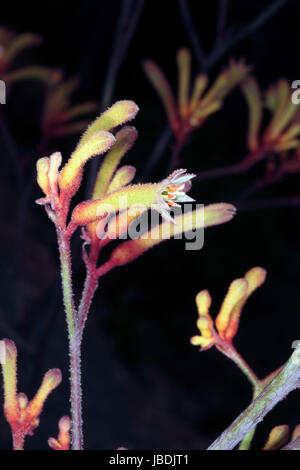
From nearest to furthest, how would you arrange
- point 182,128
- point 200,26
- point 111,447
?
point 182,128 < point 111,447 < point 200,26

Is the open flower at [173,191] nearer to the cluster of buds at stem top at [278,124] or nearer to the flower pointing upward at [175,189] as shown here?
the flower pointing upward at [175,189]

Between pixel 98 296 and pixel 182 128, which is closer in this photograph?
pixel 182 128

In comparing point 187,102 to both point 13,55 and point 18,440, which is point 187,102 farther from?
point 18,440

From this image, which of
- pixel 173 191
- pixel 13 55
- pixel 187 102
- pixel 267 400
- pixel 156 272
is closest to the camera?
pixel 267 400

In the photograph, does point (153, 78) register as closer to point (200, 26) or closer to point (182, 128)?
point (182, 128)

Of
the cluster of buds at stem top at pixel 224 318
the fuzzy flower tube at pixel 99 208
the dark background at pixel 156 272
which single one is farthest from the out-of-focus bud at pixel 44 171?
the dark background at pixel 156 272

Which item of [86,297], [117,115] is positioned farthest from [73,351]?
[117,115]
